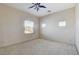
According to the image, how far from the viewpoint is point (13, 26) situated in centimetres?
235

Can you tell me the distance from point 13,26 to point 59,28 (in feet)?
3.62

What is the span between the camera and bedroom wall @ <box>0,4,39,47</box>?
86.2 inches

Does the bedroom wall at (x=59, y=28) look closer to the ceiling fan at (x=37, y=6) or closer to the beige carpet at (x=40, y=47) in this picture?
the beige carpet at (x=40, y=47)

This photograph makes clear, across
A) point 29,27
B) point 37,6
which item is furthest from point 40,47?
point 37,6

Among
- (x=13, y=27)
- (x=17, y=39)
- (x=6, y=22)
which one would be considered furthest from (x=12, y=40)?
(x=6, y=22)

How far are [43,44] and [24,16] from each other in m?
0.80

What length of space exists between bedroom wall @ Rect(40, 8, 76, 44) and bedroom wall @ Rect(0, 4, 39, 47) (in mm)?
202

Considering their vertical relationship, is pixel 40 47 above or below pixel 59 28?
below

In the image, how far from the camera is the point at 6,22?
2.41 m

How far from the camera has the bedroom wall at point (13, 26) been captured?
Answer: 219cm

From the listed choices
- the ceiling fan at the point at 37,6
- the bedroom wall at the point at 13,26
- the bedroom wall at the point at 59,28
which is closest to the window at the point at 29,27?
the bedroom wall at the point at 13,26

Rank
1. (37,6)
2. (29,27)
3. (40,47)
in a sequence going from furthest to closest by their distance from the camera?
(40,47) < (29,27) < (37,6)

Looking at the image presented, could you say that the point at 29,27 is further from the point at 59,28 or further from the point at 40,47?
the point at 59,28

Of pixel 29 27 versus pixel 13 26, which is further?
pixel 13 26
